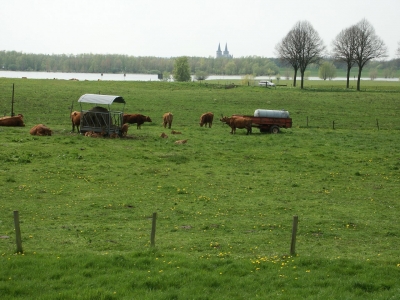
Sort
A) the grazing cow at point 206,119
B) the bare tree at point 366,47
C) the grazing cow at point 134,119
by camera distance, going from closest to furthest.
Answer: the grazing cow at point 134,119 < the grazing cow at point 206,119 < the bare tree at point 366,47

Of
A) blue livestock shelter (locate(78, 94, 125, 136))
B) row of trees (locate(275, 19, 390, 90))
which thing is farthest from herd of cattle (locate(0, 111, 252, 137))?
row of trees (locate(275, 19, 390, 90))

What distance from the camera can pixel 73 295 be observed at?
9.31 meters

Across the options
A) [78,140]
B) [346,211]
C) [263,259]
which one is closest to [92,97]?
[78,140]

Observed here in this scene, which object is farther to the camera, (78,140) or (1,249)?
(78,140)

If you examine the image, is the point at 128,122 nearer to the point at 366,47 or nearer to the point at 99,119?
the point at 99,119

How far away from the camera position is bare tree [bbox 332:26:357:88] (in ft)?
297

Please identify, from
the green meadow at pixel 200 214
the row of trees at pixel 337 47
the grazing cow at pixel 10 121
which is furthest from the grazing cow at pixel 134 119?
the row of trees at pixel 337 47

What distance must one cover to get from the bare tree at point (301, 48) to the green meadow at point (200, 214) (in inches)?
2367

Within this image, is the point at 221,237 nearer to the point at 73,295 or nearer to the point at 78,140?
the point at 73,295

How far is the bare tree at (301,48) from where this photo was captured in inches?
3728

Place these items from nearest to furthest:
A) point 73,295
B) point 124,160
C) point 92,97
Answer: point 73,295, point 124,160, point 92,97

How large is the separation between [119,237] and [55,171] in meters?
8.80

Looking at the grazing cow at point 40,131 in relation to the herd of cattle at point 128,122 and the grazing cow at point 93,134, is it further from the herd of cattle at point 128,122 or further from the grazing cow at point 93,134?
the grazing cow at point 93,134

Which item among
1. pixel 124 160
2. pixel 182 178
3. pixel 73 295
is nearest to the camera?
pixel 73 295
